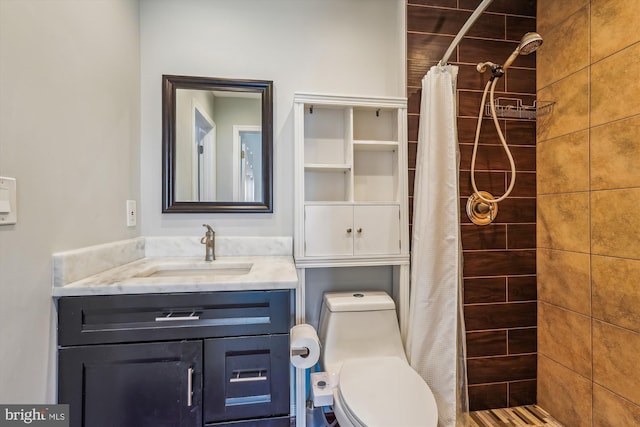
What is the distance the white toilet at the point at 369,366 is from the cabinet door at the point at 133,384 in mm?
598

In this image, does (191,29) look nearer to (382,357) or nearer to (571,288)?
(382,357)

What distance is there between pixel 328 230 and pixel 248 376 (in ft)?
2.49

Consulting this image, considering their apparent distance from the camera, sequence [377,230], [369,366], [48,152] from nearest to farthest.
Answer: [48,152] → [369,366] → [377,230]

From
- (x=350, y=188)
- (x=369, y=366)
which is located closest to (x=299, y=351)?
(x=369, y=366)

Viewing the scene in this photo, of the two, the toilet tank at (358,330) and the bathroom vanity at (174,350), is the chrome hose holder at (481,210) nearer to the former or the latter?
the toilet tank at (358,330)

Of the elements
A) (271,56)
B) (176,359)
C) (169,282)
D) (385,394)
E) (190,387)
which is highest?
(271,56)

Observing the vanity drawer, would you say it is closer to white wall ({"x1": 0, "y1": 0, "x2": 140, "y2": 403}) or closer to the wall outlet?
white wall ({"x1": 0, "y1": 0, "x2": 140, "y2": 403})

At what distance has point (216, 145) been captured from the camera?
5.14ft

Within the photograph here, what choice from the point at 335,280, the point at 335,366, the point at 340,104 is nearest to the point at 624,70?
the point at 340,104

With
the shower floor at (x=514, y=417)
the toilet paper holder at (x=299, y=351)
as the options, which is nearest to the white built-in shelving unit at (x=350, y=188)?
the toilet paper holder at (x=299, y=351)

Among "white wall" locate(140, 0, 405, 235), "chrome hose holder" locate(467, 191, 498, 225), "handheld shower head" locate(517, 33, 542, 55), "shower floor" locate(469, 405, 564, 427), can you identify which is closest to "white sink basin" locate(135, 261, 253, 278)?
"white wall" locate(140, 0, 405, 235)

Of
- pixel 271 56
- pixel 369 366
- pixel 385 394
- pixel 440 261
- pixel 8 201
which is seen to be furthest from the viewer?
pixel 271 56

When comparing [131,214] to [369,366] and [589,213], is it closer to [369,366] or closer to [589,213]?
[369,366]

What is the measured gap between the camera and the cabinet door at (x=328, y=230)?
146 cm
